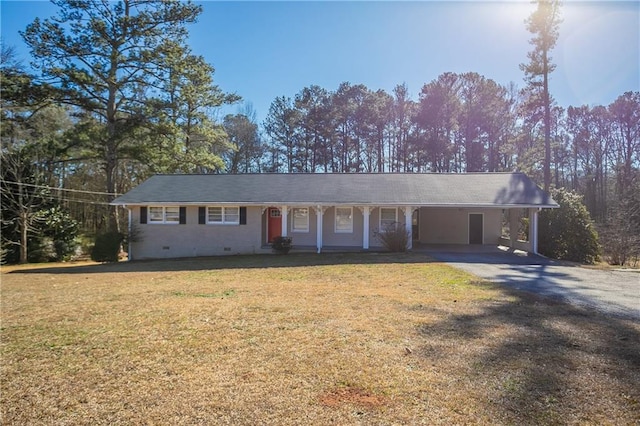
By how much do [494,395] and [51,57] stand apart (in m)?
25.7

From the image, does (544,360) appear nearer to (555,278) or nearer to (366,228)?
(555,278)

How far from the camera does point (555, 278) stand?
1051cm

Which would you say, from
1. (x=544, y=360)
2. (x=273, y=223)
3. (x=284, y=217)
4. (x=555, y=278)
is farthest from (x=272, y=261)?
(x=544, y=360)

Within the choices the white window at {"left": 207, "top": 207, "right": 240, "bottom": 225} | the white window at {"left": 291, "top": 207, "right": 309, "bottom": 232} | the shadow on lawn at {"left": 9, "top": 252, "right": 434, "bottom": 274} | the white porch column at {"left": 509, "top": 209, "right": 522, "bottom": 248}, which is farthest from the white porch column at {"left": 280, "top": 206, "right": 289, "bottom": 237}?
the white porch column at {"left": 509, "top": 209, "right": 522, "bottom": 248}

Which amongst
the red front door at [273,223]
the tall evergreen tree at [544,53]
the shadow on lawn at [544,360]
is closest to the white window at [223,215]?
the red front door at [273,223]

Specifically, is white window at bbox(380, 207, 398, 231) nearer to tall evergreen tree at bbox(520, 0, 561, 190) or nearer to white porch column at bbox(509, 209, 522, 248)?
white porch column at bbox(509, 209, 522, 248)

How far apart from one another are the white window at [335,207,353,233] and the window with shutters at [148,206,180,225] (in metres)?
7.46

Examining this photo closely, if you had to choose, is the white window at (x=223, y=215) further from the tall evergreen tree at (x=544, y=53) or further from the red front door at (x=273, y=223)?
the tall evergreen tree at (x=544, y=53)

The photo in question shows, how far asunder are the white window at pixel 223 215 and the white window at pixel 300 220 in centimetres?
264

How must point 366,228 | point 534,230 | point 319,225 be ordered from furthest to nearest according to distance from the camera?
point 366,228, point 319,225, point 534,230

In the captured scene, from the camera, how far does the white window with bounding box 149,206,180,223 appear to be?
18.2 meters

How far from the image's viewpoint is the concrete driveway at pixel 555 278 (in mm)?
7507

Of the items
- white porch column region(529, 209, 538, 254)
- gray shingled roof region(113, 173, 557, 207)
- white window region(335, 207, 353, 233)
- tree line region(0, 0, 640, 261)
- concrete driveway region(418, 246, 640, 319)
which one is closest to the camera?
concrete driveway region(418, 246, 640, 319)

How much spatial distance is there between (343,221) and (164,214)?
8.40m
